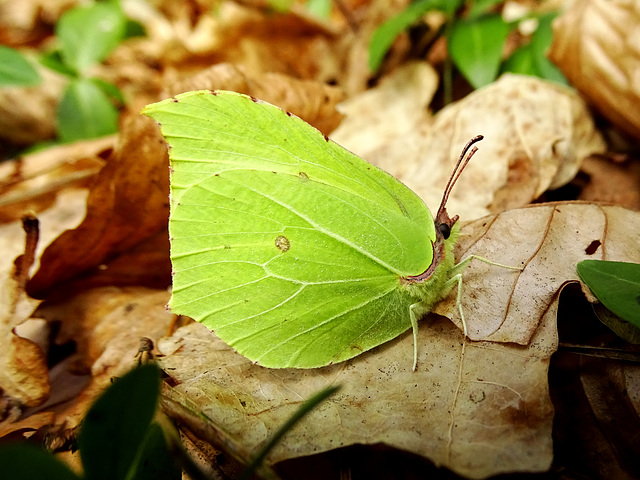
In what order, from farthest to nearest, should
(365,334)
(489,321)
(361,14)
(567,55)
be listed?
1. (361,14)
2. (567,55)
3. (365,334)
4. (489,321)

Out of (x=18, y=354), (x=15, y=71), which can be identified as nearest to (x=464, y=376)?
(x=18, y=354)

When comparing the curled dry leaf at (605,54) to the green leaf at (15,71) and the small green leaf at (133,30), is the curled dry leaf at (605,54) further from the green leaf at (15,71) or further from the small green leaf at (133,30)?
the small green leaf at (133,30)

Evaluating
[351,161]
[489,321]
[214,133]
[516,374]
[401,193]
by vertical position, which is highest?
[214,133]

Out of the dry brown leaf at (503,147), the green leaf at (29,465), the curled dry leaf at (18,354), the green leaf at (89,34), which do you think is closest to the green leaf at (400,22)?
the dry brown leaf at (503,147)

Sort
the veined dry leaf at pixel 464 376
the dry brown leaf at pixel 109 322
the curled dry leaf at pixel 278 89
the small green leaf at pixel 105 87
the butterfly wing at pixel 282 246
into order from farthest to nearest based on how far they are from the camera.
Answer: the small green leaf at pixel 105 87 < the curled dry leaf at pixel 278 89 < the dry brown leaf at pixel 109 322 < the butterfly wing at pixel 282 246 < the veined dry leaf at pixel 464 376

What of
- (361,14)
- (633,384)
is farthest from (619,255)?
(361,14)

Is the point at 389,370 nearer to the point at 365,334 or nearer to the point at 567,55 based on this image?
the point at 365,334

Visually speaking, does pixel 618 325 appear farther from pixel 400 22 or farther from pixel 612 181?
pixel 400 22

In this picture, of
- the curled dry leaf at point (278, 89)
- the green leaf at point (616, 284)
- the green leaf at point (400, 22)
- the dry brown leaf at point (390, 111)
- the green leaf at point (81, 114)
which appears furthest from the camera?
the green leaf at point (81, 114)
